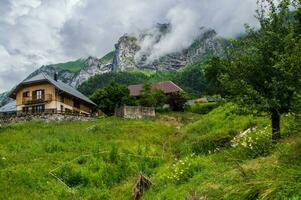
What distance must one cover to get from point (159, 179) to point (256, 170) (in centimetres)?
865

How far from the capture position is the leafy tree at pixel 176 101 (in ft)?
258

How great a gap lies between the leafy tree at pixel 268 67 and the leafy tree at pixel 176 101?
54.2 metres

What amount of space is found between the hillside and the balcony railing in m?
32.0

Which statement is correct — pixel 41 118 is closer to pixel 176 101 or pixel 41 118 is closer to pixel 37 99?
pixel 37 99

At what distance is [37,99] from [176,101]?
2212cm

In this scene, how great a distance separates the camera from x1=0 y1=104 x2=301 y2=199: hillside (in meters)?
14.3

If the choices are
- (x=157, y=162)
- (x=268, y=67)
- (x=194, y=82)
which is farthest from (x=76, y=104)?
(x=194, y=82)

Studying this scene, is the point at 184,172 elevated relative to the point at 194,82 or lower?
lower

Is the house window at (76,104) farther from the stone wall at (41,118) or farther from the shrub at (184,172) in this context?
the shrub at (184,172)

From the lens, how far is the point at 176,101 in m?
78.8

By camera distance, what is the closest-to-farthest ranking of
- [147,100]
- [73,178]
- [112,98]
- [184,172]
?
1. [184,172]
2. [73,178]
3. [147,100]
4. [112,98]

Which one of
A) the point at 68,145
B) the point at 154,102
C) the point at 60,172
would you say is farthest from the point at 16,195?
the point at 154,102

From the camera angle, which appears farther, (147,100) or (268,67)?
(147,100)

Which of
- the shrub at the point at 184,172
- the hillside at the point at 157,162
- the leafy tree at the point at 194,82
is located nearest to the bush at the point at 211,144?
the hillside at the point at 157,162
